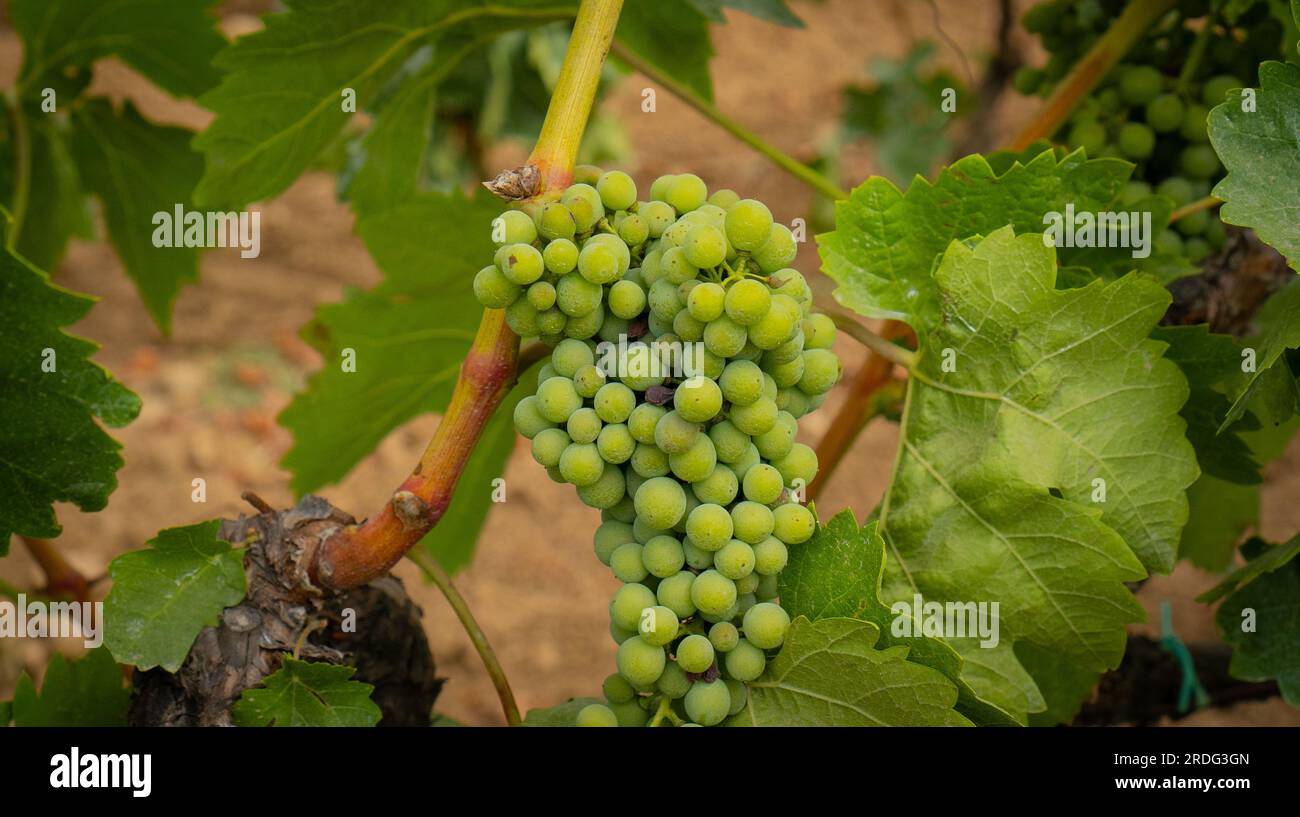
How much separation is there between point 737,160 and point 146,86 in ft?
6.93

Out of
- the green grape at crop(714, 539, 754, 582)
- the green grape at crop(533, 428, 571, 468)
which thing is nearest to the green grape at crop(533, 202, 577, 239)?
the green grape at crop(533, 428, 571, 468)

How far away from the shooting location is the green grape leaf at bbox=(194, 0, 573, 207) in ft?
3.66

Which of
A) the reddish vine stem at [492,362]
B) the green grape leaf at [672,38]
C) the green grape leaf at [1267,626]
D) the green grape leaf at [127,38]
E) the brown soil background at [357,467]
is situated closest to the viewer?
the reddish vine stem at [492,362]

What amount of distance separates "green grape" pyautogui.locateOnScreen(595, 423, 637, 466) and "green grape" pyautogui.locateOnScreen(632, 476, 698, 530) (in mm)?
24

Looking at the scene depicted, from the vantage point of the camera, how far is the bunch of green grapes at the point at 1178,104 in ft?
3.71

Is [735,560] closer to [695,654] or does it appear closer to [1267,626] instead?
[695,654]

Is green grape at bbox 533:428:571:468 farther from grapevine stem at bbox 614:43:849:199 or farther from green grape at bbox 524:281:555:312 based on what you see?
grapevine stem at bbox 614:43:849:199

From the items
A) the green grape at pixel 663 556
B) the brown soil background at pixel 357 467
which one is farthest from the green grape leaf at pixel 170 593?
the brown soil background at pixel 357 467

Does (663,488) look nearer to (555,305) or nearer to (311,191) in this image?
(555,305)

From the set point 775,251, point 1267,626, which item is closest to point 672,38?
point 775,251

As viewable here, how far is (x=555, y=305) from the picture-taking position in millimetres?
766

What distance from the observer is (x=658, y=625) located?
0.73 meters

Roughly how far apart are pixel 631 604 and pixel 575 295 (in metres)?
0.20

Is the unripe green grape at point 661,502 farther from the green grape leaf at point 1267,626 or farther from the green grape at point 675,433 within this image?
the green grape leaf at point 1267,626
